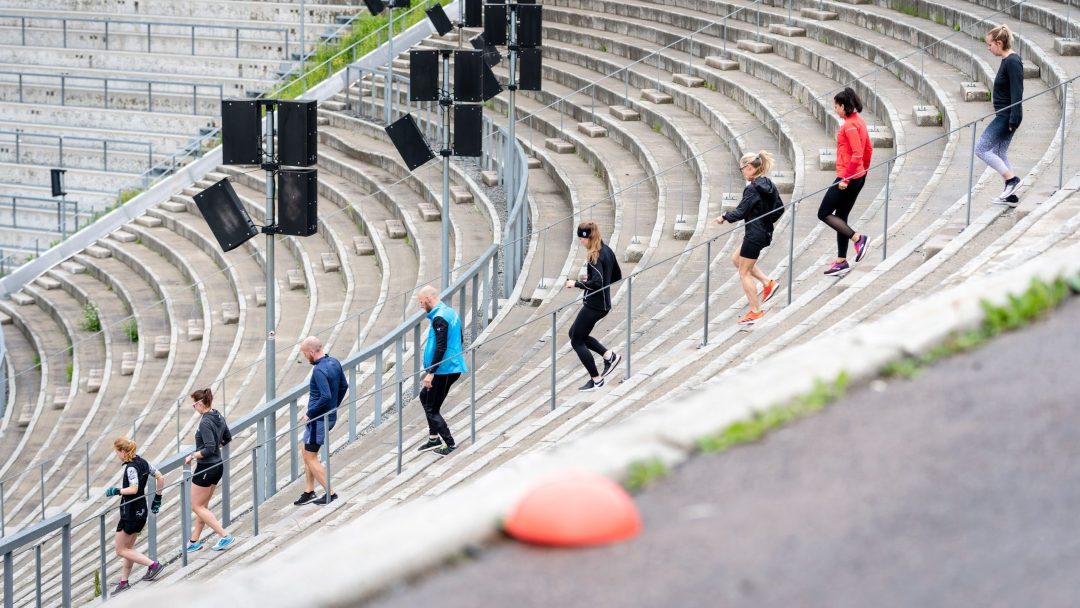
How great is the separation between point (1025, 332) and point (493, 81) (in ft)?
30.8

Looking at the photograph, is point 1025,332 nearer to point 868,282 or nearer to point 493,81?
point 868,282

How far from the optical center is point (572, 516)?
17.1 feet

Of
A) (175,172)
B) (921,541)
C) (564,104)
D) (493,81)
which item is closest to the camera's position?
(921,541)

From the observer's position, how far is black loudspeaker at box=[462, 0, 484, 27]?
715 inches

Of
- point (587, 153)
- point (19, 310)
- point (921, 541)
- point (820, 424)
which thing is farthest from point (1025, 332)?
point (19, 310)

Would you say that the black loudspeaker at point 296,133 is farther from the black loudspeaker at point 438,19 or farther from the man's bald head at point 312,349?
the black loudspeaker at point 438,19

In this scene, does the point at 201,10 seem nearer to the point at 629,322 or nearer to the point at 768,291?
the point at 629,322

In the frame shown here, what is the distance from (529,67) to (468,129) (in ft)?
7.15

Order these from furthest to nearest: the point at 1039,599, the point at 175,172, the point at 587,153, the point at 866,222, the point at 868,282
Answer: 1. the point at 175,172
2. the point at 587,153
3. the point at 866,222
4. the point at 868,282
5. the point at 1039,599

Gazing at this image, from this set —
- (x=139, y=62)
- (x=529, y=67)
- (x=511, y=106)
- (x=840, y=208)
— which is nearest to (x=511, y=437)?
(x=840, y=208)

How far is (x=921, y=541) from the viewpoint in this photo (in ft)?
17.0

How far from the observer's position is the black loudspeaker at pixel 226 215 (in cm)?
1156

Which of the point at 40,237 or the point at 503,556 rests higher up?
the point at 503,556

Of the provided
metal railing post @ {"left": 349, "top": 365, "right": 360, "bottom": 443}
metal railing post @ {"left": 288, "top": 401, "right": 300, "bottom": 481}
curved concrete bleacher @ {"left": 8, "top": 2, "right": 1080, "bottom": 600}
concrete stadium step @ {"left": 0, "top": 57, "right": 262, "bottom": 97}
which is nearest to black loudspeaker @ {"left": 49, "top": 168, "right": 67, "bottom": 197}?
concrete stadium step @ {"left": 0, "top": 57, "right": 262, "bottom": 97}
